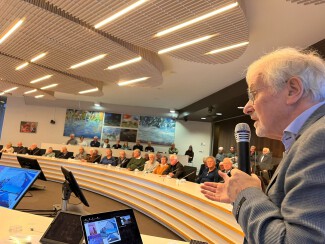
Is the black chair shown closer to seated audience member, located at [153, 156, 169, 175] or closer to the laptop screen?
seated audience member, located at [153, 156, 169, 175]

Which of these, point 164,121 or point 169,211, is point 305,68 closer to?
point 169,211

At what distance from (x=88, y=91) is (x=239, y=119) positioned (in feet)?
21.5

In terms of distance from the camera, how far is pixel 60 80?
874 cm

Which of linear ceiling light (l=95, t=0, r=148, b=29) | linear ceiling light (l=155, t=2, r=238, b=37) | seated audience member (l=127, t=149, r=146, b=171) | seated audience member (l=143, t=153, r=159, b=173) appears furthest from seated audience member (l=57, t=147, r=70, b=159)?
linear ceiling light (l=155, t=2, r=238, b=37)

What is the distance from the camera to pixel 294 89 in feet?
2.97

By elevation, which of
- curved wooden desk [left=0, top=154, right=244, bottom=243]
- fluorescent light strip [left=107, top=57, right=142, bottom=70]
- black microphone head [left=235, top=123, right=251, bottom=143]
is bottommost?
curved wooden desk [left=0, top=154, right=244, bottom=243]

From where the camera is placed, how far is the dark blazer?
66 centimetres

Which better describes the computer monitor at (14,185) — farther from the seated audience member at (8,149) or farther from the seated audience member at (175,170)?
the seated audience member at (8,149)

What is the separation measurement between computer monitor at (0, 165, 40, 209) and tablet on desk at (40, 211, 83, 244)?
21.7 inches

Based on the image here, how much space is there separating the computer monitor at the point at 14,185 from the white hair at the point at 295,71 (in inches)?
68.5

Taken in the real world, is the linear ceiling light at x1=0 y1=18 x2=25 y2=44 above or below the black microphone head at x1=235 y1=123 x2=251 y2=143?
above

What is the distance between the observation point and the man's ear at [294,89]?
0.89 m

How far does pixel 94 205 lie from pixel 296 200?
5854 mm

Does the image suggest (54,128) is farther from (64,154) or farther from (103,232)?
(103,232)
